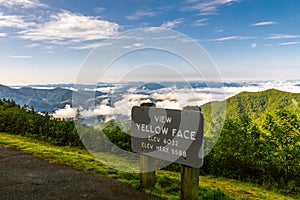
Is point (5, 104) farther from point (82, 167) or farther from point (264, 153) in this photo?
point (264, 153)

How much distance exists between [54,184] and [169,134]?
215cm

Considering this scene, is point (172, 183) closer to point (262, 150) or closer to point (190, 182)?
point (190, 182)

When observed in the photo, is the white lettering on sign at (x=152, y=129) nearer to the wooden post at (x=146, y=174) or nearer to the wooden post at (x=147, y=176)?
the wooden post at (x=146, y=174)

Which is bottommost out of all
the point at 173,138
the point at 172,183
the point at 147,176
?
the point at 172,183

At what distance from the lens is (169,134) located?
468cm

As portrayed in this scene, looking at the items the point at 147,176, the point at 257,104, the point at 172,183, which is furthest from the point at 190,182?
the point at 257,104

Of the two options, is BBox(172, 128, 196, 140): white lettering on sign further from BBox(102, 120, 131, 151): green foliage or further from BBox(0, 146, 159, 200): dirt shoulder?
BBox(102, 120, 131, 151): green foliage

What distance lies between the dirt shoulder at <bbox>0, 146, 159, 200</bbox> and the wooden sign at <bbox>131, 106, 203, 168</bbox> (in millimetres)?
753

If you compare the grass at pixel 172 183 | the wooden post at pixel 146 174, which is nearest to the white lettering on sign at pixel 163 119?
the wooden post at pixel 146 174

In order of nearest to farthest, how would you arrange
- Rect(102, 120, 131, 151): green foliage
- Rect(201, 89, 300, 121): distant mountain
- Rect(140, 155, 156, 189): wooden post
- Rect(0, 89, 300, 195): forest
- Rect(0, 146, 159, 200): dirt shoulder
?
Rect(0, 146, 159, 200): dirt shoulder
Rect(140, 155, 156, 189): wooden post
Rect(0, 89, 300, 195): forest
Rect(201, 89, 300, 121): distant mountain
Rect(102, 120, 131, 151): green foliage

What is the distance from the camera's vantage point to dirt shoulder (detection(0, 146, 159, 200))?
4598 mm

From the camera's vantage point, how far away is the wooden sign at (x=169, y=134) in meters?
4.24

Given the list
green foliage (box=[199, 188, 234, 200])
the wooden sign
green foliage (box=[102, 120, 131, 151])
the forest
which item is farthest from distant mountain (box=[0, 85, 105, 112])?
green foliage (box=[199, 188, 234, 200])

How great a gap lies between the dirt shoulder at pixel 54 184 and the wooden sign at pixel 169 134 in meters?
0.75
